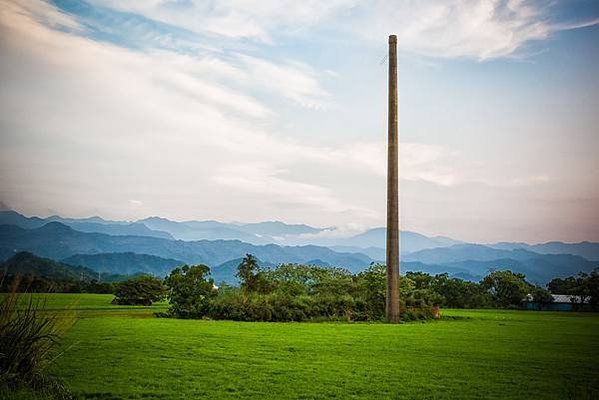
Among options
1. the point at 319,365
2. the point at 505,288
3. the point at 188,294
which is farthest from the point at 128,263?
the point at 319,365

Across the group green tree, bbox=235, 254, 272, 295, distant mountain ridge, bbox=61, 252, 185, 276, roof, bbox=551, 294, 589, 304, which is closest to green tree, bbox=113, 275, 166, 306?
green tree, bbox=235, 254, 272, 295

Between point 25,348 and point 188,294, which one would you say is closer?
point 25,348

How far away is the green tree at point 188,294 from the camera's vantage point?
3164cm

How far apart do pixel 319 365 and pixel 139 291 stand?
3316 centimetres

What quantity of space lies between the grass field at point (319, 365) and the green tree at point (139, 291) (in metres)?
22.1

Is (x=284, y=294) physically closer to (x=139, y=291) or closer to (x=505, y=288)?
(x=139, y=291)

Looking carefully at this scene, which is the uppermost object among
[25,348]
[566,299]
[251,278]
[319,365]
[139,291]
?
[251,278]

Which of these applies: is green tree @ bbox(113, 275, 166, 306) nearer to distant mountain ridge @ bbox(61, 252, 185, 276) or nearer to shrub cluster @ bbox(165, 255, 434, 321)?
shrub cluster @ bbox(165, 255, 434, 321)

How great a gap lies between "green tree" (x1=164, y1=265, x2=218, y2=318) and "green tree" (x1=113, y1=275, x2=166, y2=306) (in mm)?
11724

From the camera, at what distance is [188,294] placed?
31844 millimetres

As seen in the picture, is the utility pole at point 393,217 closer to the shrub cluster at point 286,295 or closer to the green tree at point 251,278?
the shrub cluster at point 286,295

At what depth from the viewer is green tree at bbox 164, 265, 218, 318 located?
3164 cm

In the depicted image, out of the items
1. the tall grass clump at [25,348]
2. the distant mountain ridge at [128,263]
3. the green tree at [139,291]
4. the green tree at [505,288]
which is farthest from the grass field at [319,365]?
the distant mountain ridge at [128,263]

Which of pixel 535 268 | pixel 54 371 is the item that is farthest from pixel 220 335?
pixel 535 268
